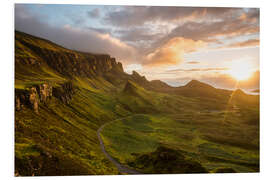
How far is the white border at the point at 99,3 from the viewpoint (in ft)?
107

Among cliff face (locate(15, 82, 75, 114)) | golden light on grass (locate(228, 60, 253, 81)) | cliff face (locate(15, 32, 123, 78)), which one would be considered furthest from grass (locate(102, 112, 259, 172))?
cliff face (locate(15, 32, 123, 78))

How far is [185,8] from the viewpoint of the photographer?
41312 mm

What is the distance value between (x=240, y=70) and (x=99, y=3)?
45.5 metres

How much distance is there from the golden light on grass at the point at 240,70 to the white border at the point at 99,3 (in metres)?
5.89

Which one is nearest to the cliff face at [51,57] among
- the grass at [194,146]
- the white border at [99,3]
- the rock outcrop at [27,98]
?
the grass at [194,146]

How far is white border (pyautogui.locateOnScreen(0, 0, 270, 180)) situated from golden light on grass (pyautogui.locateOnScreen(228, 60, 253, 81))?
5892 millimetres

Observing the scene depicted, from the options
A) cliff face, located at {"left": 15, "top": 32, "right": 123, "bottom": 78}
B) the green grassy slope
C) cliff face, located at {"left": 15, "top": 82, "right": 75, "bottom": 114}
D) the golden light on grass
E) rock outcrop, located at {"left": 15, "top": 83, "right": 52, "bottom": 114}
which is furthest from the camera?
cliff face, located at {"left": 15, "top": 32, "right": 123, "bottom": 78}

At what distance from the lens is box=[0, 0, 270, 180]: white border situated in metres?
32.5

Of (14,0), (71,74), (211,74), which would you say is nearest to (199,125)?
(211,74)

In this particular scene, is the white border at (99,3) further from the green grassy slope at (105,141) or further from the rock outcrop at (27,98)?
the rock outcrop at (27,98)

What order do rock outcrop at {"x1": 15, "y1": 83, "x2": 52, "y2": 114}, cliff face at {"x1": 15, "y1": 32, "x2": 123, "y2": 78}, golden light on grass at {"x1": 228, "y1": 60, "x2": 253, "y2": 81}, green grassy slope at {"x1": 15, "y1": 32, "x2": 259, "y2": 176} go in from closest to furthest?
1. green grassy slope at {"x1": 15, "y1": 32, "x2": 259, "y2": 176}
2. rock outcrop at {"x1": 15, "y1": 83, "x2": 52, "y2": 114}
3. golden light on grass at {"x1": 228, "y1": 60, "x2": 253, "y2": 81}
4. cliff face at {"x1": 15, "y1": 32, "x2": 123, "y2": 78}

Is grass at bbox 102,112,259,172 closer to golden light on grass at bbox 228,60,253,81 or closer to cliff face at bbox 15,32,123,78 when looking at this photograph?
golden light on grass at bbox 228,60,253,81

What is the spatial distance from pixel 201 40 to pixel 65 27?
43329mm
